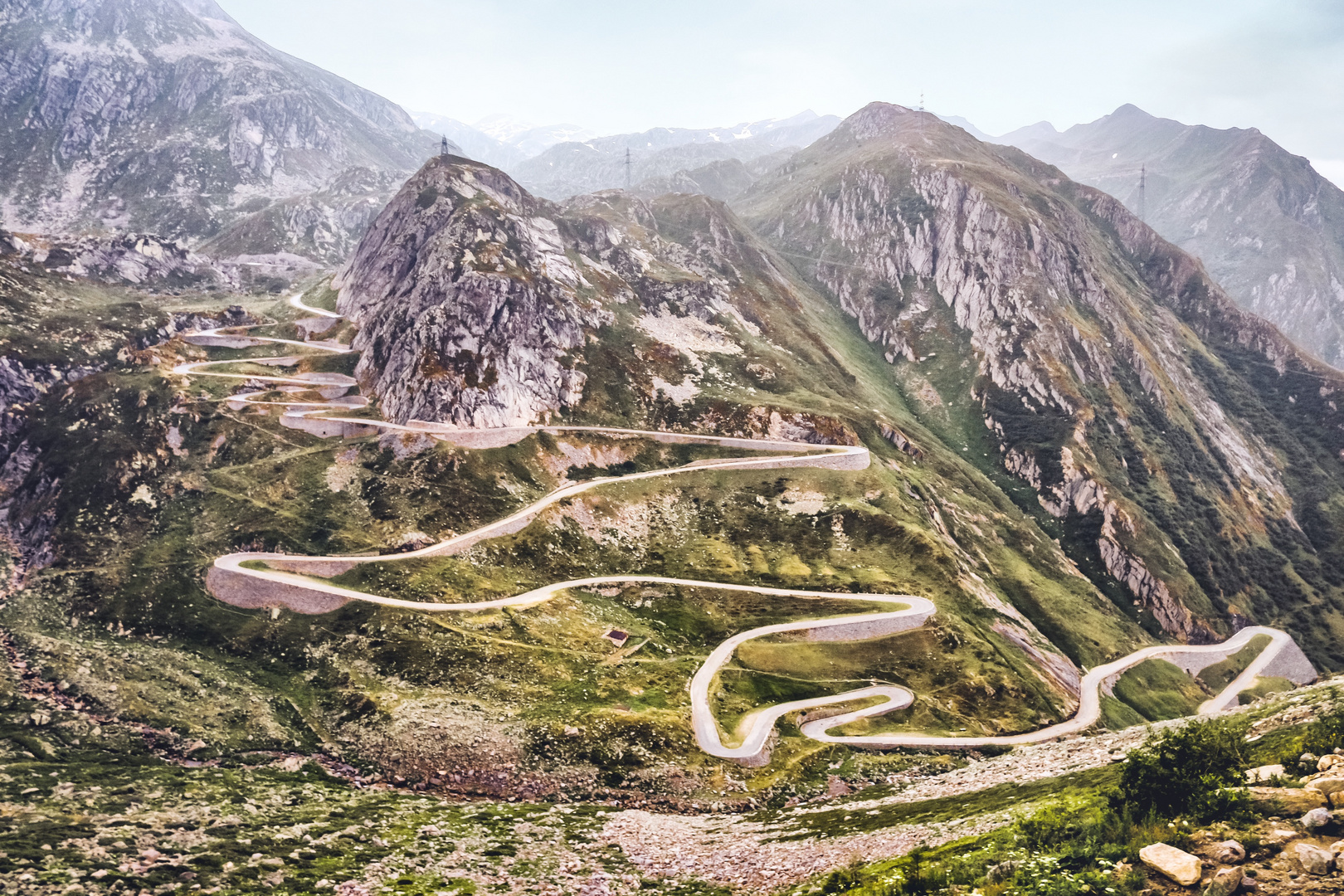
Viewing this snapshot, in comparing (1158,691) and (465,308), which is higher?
(465,308)

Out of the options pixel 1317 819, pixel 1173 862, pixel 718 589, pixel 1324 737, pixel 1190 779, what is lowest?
pixel 718 589

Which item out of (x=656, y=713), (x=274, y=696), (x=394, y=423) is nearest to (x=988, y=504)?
(x=656, y=713)

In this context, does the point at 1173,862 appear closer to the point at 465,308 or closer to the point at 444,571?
the point at 444,571

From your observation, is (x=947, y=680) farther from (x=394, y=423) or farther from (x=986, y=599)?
(x=394, y=423)

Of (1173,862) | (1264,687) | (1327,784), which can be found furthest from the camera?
(1264,687)

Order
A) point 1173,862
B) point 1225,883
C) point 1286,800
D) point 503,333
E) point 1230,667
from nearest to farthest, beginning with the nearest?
point 1225,883, point 1173,862, point 1286,800, point 1230,667, point 503,333

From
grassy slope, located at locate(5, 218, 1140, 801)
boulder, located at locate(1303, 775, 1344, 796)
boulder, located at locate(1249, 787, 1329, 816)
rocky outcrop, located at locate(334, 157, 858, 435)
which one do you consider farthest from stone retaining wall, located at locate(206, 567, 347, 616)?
boulder, located at locate(1303, 775, 1344, 796)

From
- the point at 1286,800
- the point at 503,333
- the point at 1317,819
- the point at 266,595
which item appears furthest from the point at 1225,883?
the point at 503,333
